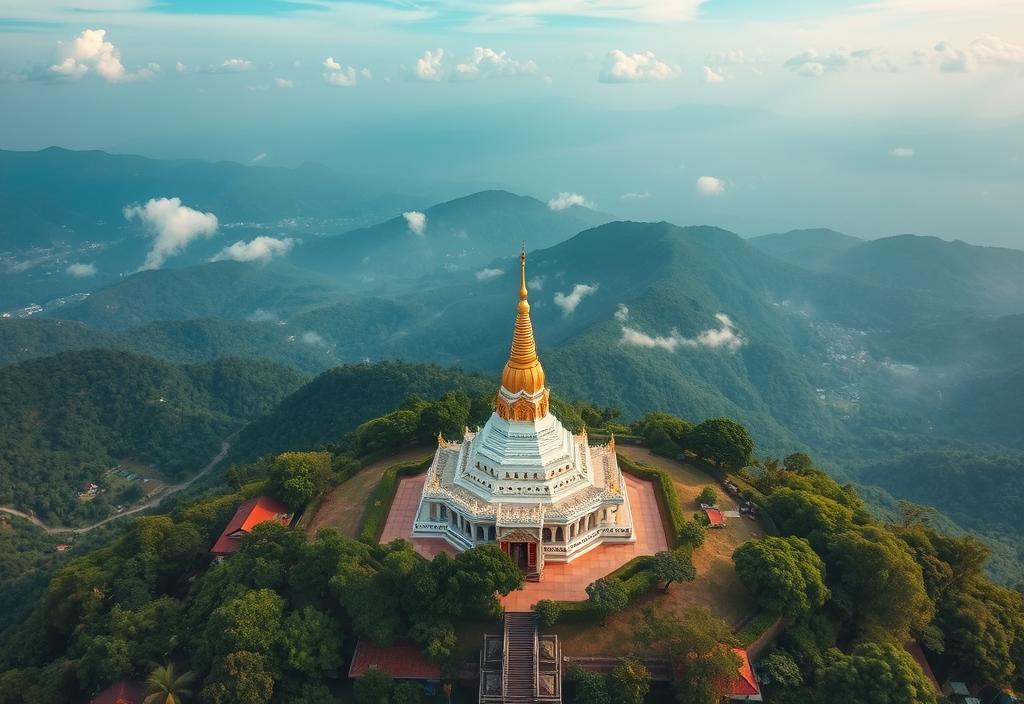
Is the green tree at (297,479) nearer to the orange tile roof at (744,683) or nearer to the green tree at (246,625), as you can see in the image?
the green tree at (246,625)

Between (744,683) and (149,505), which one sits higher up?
(744,683)

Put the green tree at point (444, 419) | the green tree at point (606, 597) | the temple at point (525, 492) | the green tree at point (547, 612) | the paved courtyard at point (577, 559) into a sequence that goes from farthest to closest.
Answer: the green tree at point (444, 419), the temple at point (525, 492), the paved courtyard at point (577, 559), the green tree at point (606, 597), the green tree at point (547, 612)

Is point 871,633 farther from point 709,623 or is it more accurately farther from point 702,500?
point 702,500

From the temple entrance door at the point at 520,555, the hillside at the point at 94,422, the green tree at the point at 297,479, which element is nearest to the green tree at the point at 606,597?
the temple entrance door at the point at 520,555

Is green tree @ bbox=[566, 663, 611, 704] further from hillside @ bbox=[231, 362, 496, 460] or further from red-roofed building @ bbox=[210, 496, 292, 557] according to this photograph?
hillside @ bbox=[231, 362, 496, 460]

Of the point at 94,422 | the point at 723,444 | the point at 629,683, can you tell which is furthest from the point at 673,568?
the point at 94,422

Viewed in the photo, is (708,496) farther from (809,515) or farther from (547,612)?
(547,612)
